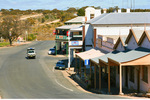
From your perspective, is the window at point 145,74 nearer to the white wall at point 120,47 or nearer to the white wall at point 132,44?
the white wall at point 132,44

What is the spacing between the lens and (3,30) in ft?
271

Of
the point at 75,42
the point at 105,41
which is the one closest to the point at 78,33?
the point at 75,42

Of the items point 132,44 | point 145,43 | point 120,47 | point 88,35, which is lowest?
point 120,47

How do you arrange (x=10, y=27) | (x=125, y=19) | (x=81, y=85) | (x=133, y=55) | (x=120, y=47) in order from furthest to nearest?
(x=10, y=27) < (x=125, y=19) < (x=81, y=85) < (x=120, y=47) < (x=133, y=55)

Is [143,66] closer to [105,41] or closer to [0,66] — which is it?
[105,41]

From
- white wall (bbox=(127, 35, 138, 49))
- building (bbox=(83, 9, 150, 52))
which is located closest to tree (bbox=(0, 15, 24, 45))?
building (bbox=(83, 9, 150, 52))

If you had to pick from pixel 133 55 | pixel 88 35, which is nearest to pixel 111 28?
pixel 88 35

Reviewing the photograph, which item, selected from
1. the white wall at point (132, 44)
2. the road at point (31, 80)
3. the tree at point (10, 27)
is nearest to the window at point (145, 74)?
the white wall at point (132, 44)

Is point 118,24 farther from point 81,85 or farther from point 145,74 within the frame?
point 145,74

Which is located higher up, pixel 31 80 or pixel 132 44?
pixel 132 44

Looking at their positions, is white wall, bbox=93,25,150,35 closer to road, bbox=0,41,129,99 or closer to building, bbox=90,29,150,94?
road, bbox=0,41,129,99

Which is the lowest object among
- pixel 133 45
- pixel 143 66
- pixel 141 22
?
pixel 143 66

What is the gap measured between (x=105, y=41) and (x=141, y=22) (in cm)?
870

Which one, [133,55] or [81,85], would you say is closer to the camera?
[133,55]
